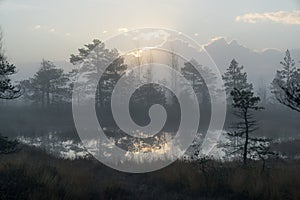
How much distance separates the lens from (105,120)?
4656 cm

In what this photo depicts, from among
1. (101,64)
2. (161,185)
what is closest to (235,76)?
(101,64)

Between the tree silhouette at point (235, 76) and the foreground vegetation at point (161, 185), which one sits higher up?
the tree silhouette at point (235, 76)

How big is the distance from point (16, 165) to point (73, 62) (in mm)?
38874

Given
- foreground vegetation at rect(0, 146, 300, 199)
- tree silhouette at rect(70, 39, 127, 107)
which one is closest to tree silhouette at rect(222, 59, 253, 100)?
tree silhouette at rect(70, 39, 127, 107)

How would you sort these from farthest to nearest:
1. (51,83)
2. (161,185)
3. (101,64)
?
(51,83) → (101,64) → (161,185)

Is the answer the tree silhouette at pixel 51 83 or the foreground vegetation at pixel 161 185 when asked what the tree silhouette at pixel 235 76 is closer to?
the tree silhouette at pixel 51 83

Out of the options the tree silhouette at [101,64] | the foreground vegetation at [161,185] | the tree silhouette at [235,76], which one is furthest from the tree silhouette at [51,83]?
Result: the foreground vegetation at [161,185]

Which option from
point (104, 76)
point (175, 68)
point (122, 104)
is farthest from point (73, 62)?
point (175, 68)

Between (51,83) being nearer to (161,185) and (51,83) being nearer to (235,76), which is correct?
(235,76)

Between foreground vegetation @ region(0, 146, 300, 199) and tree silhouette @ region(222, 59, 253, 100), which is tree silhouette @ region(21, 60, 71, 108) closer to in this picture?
tree silhouette @ region(222, 59, 253, 100)

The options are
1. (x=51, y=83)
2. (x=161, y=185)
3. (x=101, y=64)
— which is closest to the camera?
(x=161, y=185)

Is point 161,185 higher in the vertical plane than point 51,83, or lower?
lower

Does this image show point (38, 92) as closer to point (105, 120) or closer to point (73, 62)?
point (73, 62)

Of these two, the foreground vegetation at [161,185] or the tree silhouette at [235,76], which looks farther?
the tree silhouette at [235,76]
